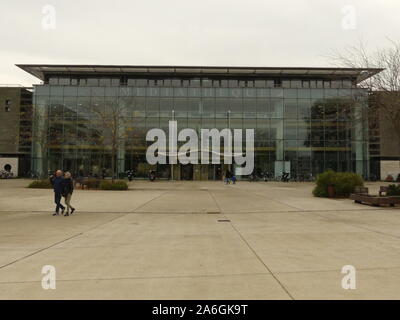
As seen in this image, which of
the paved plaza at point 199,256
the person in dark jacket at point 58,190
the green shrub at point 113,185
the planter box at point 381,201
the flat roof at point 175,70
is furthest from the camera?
the flat roof at point 175,70

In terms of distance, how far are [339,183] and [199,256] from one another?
17.1m

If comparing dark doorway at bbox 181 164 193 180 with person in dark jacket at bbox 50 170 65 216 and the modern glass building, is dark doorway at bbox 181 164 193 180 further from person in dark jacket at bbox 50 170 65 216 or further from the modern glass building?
person in dark jacket at bbox 50 170 65 216

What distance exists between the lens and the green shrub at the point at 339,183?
21409 mm

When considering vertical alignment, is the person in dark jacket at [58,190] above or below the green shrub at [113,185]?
above

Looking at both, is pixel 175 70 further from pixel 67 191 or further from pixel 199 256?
pixel 199 256

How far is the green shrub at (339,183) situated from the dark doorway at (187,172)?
2929 centimetres

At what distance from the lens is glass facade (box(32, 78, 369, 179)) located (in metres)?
49.2

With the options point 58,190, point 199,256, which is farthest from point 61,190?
point 199,256

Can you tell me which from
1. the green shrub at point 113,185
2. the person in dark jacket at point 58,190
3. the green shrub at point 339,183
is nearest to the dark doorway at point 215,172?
the green shrub at point 113,185

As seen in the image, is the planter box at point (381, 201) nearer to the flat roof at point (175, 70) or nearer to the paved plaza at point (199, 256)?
the paved plaza at point (199, 256)

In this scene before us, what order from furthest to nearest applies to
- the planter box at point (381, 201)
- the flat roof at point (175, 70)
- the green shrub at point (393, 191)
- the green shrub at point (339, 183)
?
1. the flat roof at point (175, 70)
2. the green shrub at point (339, 183)
3. the green shrub at point (393, 191)
4. the planter box at point (381, 201)
